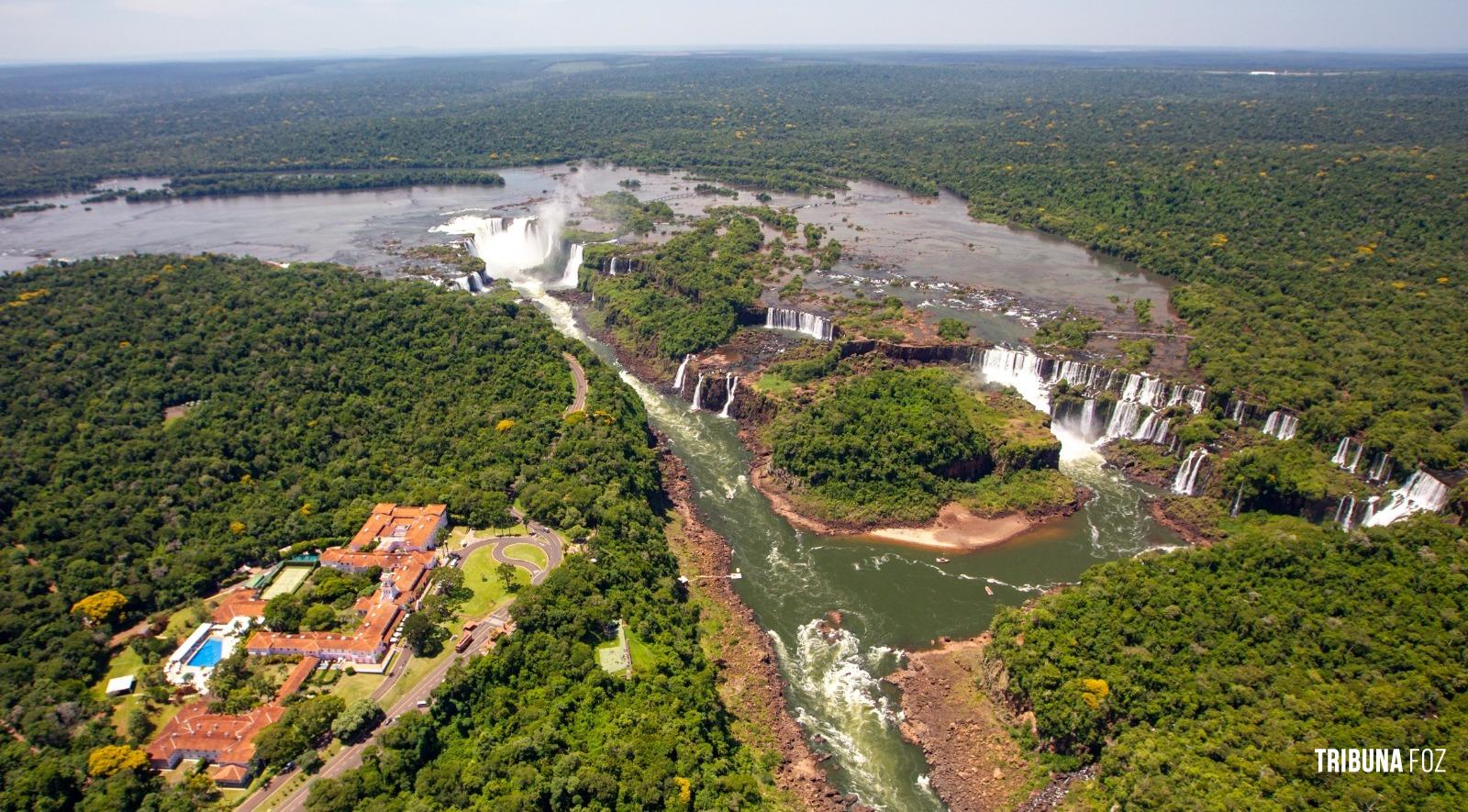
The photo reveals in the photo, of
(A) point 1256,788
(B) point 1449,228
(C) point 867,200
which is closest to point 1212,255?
(B) point 1449,228

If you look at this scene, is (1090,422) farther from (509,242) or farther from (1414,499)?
(509,242)

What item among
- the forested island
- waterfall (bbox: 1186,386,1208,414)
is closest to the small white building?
the forested island

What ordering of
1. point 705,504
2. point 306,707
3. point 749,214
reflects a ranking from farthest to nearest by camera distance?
point 749,214 < point 705,504 < point 306,707

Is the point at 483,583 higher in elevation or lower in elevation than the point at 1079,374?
lower

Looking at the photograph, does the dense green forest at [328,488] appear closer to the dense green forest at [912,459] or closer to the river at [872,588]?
the river at [872,588]

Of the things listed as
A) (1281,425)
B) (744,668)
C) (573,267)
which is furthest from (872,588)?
(573,267)

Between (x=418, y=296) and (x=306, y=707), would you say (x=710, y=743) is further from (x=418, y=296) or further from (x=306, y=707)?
(x=418, y=296)

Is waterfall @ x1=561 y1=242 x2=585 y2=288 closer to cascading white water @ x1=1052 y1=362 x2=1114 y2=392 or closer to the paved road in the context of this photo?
cascading white water @ x1=1052 y1=362 x2=1114 y2=392
